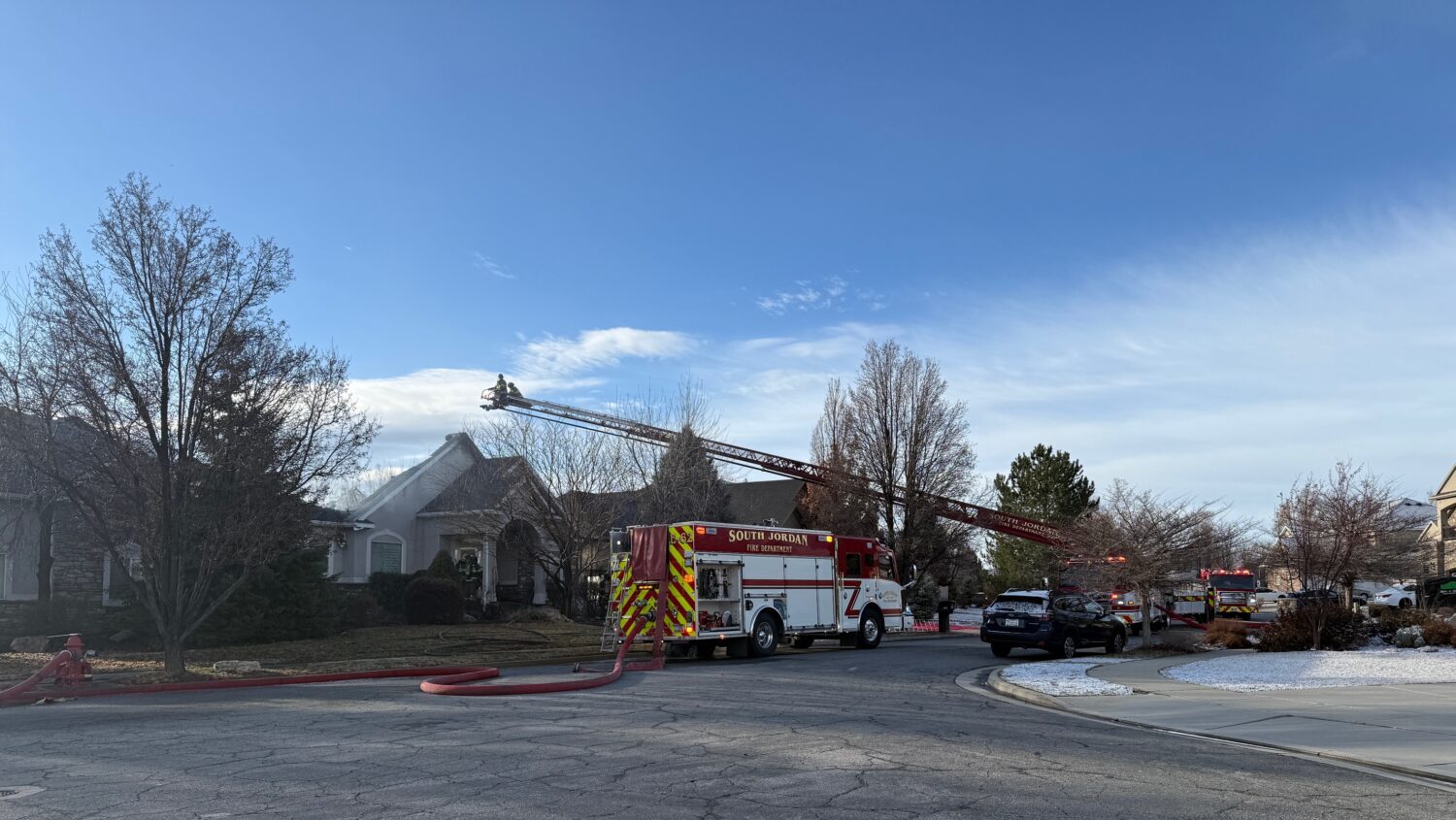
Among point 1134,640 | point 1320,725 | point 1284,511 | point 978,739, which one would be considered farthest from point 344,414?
point 1134,640

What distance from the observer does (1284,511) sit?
23906 mm

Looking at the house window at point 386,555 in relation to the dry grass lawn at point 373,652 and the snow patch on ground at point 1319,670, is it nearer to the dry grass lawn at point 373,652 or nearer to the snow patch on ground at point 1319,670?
the dry grass lawn at point 373,652

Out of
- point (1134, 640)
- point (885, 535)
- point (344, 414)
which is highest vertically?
point (344, 414)

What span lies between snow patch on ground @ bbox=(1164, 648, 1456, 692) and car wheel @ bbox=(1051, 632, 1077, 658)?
351 centimetres

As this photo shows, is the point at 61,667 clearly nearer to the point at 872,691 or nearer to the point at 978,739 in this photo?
the point at 872,691

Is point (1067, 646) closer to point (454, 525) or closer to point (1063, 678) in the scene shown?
point (1063, 678)

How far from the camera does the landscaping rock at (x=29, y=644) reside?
22547mm

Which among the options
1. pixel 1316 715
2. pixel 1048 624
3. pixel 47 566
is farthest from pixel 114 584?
pixel 1316 715

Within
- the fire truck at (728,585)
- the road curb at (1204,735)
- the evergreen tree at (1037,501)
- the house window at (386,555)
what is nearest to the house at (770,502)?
the evergreen tree at (1037,501)

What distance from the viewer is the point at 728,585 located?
74.5 feet

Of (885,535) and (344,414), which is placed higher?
(344,414)

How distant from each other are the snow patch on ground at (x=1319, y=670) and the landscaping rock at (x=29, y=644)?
73.7 feet

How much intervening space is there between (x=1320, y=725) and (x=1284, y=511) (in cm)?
1398

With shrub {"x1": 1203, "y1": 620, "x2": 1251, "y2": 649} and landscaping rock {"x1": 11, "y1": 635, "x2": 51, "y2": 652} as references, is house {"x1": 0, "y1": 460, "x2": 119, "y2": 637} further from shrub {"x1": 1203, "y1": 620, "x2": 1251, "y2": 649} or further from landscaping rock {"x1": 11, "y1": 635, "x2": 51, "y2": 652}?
shrub {"x1": 1203, "y1": 620, "x2": 1251, "y2": 649}
